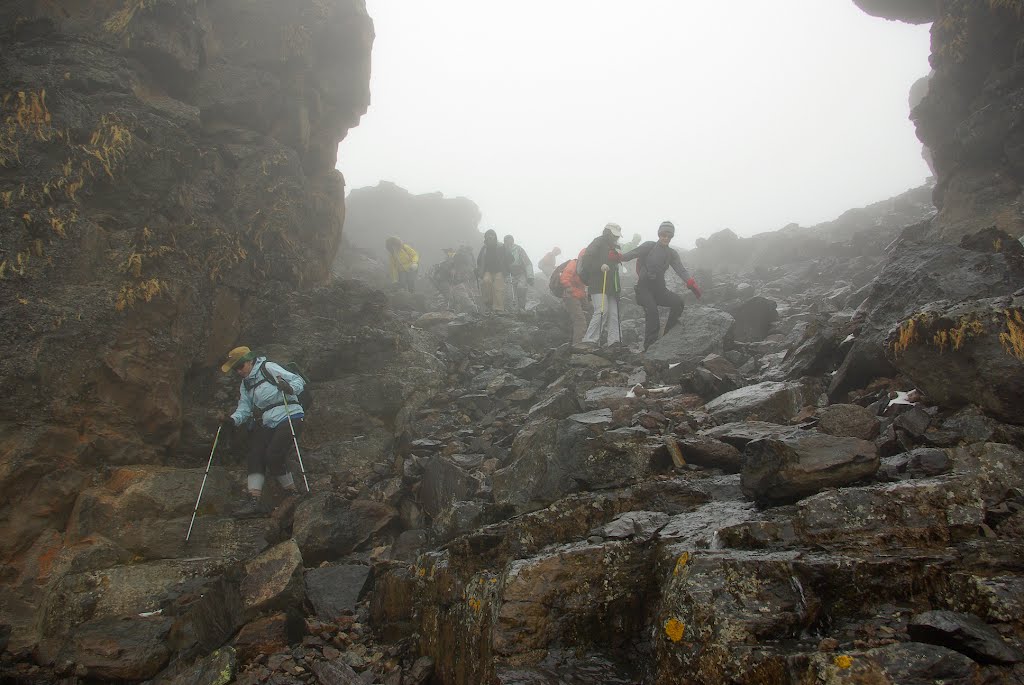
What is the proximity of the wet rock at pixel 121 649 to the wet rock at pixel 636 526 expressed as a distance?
4826 millimetres

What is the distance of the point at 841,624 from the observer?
3.38 m

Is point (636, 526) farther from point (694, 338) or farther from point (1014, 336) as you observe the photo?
point (694, 338)

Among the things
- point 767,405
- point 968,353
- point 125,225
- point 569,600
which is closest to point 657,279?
point 767,405

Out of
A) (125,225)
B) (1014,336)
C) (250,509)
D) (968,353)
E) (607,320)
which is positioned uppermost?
(125,225)

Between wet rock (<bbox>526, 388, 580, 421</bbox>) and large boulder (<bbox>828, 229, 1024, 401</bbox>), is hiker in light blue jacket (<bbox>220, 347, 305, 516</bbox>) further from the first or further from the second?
large boulder (<bbox>828, 229, 1024, 401</bbox>)

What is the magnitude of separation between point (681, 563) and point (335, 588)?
491 centimetres

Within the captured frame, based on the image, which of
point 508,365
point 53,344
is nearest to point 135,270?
point 53,344

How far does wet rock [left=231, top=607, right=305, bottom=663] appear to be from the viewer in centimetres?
588

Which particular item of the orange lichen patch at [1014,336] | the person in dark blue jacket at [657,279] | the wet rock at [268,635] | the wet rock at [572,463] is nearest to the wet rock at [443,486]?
the wet rock at [572,463]

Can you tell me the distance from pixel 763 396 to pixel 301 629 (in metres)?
6.67

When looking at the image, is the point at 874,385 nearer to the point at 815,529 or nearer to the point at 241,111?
the point at 815,529

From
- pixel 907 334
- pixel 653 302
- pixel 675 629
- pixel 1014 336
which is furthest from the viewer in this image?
pixel 653 302

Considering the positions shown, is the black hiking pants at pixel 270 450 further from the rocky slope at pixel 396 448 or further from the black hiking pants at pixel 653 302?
the black hiking pants at pixel 653 302

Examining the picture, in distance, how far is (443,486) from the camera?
8.53m
